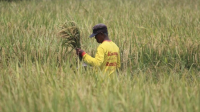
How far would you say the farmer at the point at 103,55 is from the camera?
12.7 feet

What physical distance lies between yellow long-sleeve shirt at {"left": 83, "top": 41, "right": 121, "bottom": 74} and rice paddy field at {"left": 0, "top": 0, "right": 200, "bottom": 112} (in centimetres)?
15

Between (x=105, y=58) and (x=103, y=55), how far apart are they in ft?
0.29

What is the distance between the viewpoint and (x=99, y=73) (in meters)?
3.70

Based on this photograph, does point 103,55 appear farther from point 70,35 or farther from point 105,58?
point 70,35

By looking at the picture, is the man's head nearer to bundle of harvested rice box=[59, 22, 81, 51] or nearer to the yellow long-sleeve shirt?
the yellow long-sleeve shirt

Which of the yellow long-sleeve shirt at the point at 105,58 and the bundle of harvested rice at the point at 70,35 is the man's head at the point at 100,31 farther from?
the bundle of harvested rice at the point at 70,35

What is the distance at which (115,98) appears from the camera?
2.90 m

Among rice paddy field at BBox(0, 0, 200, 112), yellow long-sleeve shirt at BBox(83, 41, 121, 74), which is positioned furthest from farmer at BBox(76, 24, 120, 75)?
rice paddy field at BBox(0, 0, 200, 112)

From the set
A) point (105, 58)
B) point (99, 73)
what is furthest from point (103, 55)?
point (99, 73)

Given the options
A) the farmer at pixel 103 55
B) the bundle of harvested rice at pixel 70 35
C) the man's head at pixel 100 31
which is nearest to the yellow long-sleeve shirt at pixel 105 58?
the farmer at pixel 103 55

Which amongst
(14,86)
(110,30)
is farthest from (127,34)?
(14,86)

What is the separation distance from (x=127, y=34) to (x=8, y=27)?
2.25 metres

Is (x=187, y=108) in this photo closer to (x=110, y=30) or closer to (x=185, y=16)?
(x=110, y=30)

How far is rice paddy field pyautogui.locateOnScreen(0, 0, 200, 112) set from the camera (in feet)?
9.41
